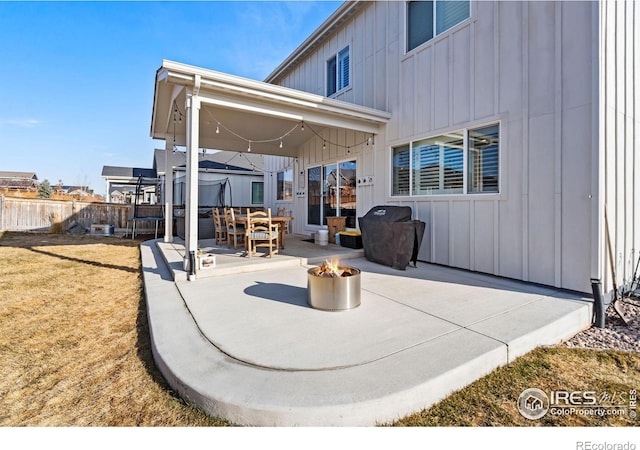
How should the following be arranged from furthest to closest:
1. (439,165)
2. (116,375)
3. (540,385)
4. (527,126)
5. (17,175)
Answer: (17,175) → (439,165) → (527,126) → (116,375) → (540,385)

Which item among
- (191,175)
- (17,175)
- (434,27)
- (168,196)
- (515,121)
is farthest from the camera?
(17,175)

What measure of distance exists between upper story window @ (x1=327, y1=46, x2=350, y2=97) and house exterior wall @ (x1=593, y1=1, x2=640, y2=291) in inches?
204

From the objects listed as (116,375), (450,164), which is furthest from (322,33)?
(116,375)

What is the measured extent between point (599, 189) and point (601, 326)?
159cm

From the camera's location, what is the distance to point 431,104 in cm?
562

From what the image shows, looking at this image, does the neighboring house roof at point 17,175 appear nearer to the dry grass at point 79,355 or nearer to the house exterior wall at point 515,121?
the dry grass at point 79,355

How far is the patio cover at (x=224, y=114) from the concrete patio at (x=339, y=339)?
1618 millimetres

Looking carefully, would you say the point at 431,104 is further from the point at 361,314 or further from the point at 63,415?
the point at 63,415

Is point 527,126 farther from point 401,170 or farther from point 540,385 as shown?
point 540,385

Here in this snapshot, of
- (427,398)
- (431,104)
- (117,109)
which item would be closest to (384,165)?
(431,104)

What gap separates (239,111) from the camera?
5586 mm

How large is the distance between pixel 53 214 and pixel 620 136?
53.1ft

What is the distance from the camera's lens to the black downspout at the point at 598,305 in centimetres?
326
